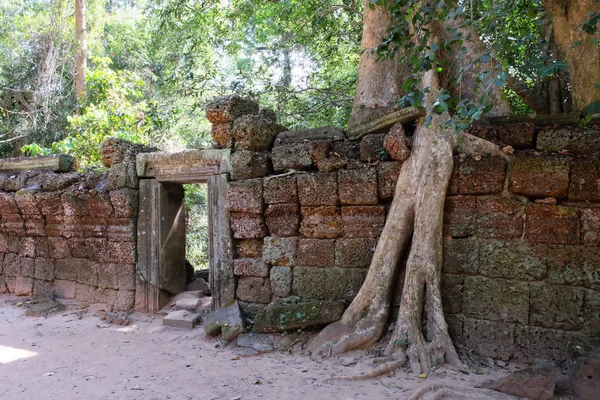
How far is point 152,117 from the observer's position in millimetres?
8641

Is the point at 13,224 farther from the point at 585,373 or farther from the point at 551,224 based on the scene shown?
the point at 585,373

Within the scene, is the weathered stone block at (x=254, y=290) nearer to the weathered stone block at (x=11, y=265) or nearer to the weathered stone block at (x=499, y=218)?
the weathered stone block at (x=499, y=218)

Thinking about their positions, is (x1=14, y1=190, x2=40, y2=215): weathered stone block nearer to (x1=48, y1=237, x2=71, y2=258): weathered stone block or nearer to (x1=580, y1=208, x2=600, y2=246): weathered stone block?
(x1=48, y1=237, x2=71, y2=258): weathered stone block

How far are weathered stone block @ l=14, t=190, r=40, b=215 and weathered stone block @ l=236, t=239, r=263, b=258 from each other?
3.70 m

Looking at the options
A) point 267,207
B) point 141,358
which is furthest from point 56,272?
point 267,207

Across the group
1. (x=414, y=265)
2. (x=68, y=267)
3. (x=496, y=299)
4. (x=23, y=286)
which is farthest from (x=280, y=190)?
(x=23, y=286)

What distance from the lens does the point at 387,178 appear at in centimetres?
455

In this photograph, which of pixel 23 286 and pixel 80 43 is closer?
pixel 23 286

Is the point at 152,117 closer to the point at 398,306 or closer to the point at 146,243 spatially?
the point at 146,243

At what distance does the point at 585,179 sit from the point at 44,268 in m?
7.32

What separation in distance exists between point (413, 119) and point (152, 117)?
5.79m

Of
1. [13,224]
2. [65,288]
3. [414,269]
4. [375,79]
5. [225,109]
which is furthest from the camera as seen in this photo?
[13,224]

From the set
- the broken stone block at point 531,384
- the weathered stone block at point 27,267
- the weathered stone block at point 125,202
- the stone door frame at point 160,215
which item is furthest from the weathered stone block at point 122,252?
the broken stone block at point 531,384

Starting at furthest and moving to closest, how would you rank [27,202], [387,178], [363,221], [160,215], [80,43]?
1. [80,43]
2. [27,202]
3. [160,215]
4. [363,221]
5. [387,178]
